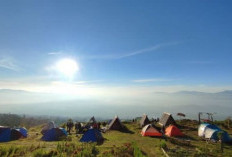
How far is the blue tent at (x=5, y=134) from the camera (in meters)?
27.7

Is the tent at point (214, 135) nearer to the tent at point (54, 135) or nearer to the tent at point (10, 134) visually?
the tent at point (54, 135)

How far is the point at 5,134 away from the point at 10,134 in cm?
73

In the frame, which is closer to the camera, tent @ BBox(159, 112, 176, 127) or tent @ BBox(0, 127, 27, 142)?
tent @ BBox(0, 127, 27, 142)

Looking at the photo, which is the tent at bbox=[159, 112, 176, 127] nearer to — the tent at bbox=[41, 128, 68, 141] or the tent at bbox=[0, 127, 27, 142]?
the tent at bbox=[41, 128, 68, 141]

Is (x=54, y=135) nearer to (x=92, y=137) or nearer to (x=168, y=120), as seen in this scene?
(x=92, y=137)

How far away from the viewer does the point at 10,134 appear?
2858 cm

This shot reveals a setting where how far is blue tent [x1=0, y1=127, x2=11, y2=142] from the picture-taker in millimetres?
27667

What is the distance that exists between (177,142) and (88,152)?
42.8 ft

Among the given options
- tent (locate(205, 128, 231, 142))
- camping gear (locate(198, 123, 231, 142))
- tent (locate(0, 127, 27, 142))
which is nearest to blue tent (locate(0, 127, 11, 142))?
tent (locate(0, 127, 27, 142))

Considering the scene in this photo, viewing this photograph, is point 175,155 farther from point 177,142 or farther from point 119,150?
point 177,142

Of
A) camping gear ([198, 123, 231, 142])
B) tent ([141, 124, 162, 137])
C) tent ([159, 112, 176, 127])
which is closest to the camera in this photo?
camping gear ([198, 123, 231, 142])

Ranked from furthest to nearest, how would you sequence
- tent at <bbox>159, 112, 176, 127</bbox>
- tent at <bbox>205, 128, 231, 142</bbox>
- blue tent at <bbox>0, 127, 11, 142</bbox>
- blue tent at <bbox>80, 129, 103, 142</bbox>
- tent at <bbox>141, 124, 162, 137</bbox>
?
1. tent at <bbox>159, 112, 176, 127</bbox>
2. tent at <bbox>141, 124, 162, 137</bbox>
3. blue tent at <bbox>0, 127, 11, 142</bbox>
4. tent at <bbox>205, 128, 231, 142</bbox>
5. blue tent at <bbox>80, 129, 103, 142</bbox>

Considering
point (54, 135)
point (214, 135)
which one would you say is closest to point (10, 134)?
point (54, 135)

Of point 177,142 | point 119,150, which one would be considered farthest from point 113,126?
point 119,150
